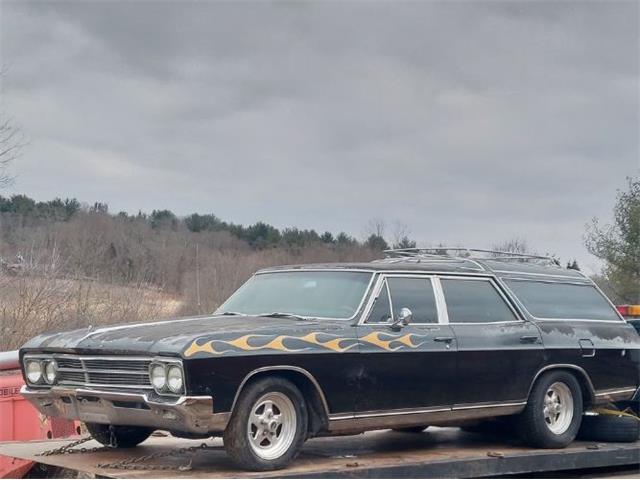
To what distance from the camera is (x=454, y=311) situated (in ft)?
26.0

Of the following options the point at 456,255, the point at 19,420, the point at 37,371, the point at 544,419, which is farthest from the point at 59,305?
the point at 544,419

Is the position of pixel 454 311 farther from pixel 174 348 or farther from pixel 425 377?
pixel 174 348

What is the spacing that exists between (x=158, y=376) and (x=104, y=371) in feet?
1.75

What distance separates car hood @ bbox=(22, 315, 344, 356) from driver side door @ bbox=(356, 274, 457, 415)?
1.16 feet

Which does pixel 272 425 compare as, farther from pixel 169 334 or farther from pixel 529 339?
pixel 529 339

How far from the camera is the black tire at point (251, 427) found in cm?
619

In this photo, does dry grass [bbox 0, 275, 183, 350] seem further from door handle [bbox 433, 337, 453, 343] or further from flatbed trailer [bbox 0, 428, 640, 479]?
door handle [bbox 433, 337, 453, 343]

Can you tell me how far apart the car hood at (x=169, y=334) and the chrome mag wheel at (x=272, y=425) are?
17.6 inches

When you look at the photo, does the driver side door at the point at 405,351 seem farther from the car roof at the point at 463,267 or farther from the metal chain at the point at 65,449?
the metal chain at the point at 65,449

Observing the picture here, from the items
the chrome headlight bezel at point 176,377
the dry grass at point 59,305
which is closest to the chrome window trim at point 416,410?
the chrome headlight bezel at point 176,377

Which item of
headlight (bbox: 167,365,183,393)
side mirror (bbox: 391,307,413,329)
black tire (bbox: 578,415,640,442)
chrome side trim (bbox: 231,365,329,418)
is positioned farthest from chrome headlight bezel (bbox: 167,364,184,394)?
black tire (bbox: 578,415,640,442)

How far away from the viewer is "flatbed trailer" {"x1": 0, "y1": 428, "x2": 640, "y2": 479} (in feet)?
20.6

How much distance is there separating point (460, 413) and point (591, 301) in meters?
2.36

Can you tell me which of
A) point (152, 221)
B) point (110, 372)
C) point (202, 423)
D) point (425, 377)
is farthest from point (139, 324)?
point (152, 221)
